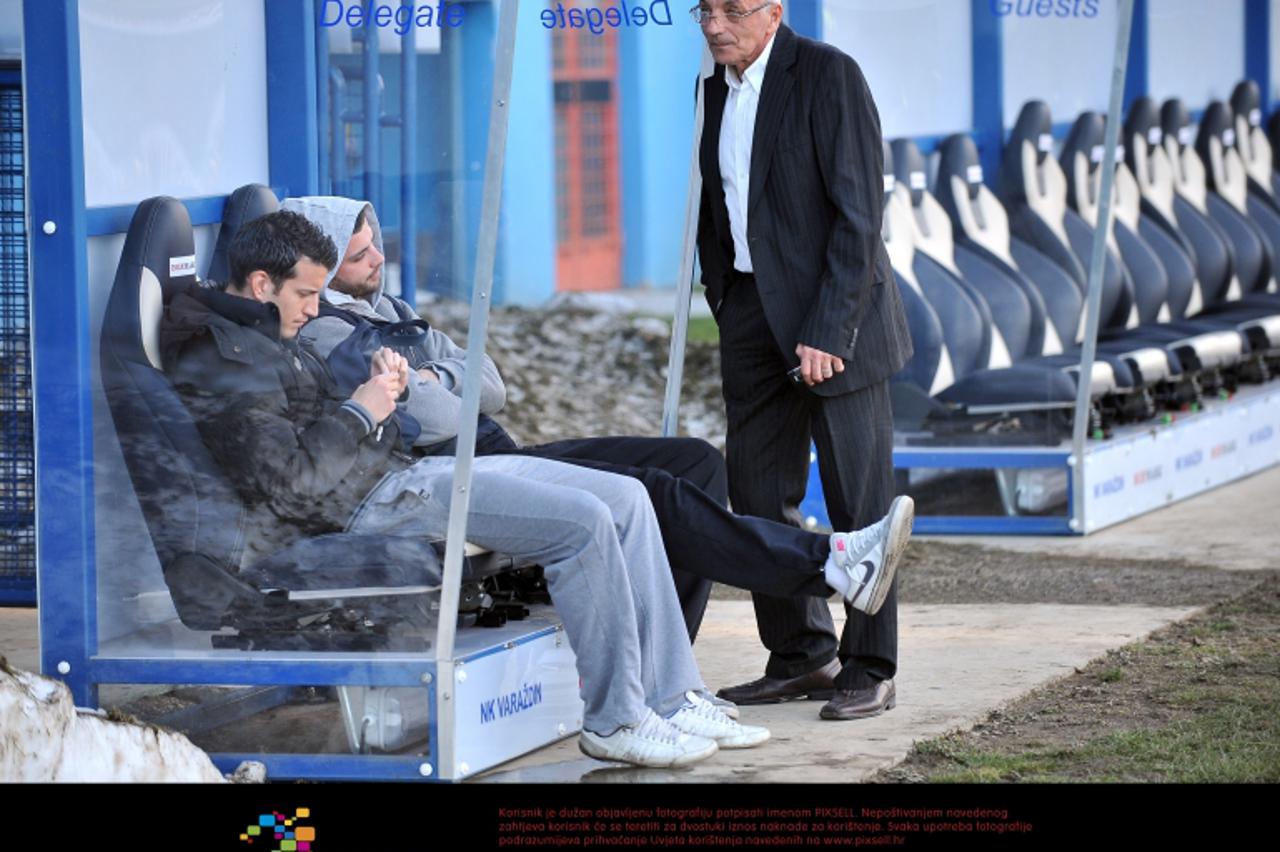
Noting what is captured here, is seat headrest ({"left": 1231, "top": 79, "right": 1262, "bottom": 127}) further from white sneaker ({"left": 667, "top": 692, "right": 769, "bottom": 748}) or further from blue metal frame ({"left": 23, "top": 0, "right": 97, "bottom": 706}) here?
blue metal frame ({"left": 23, "top": 0, "right": 97, "bottom": 706})

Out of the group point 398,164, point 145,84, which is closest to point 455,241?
point 398,164

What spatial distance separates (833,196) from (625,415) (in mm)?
4164

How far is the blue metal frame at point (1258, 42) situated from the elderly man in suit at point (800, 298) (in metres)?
7.10

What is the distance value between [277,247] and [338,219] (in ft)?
0.61

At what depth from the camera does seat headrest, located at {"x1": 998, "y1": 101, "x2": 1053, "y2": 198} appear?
8789mm

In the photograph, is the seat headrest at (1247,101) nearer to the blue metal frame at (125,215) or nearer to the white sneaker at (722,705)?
the white sneaker at (722,705)

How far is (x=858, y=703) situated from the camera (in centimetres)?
523

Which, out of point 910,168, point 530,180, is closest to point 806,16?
point 910,168

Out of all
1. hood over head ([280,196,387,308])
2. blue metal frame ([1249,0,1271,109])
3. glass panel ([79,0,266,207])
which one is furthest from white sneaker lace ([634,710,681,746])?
blue metal frame ([1249,0,1271,109])

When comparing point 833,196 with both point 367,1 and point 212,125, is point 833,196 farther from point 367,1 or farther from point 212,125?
point 212,125

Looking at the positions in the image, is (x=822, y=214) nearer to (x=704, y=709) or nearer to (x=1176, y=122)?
(x=704, y=709)

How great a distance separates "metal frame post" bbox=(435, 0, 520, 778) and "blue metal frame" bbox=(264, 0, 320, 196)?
99 centimetres

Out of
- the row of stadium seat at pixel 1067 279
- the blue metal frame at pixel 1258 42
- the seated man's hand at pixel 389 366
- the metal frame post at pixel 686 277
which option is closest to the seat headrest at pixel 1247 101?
the blue metal frame at pixel 1258 42
